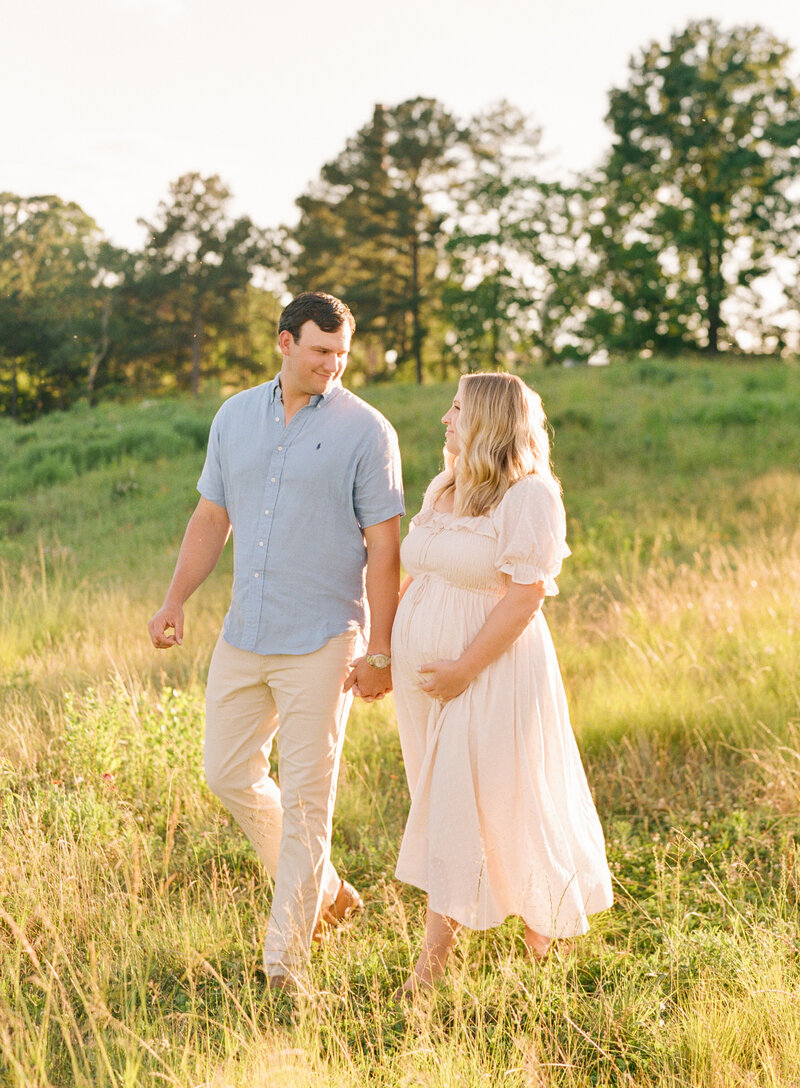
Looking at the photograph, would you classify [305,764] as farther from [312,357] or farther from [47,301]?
[47,301]

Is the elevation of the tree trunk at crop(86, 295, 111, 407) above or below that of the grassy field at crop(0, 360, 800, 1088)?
above

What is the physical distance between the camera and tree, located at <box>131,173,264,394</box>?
3516cm

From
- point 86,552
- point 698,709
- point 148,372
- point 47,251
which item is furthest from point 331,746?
point 148,372

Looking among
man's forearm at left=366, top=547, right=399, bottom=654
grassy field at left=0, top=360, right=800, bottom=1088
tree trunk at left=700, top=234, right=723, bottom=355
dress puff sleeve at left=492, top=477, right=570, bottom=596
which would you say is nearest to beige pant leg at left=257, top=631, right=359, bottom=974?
man's forearm at left=366, top=547, right=399, bottom=654

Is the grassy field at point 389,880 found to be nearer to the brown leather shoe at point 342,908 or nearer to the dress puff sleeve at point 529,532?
the brown leather shoe at point 342,908

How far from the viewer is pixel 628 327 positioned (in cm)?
3694

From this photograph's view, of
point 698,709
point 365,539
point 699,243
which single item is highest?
point 699,243

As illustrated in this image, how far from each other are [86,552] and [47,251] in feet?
59.6

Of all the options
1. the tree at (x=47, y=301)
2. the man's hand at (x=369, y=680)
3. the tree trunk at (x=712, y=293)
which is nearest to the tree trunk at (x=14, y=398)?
the tree at (x=47, y=301)

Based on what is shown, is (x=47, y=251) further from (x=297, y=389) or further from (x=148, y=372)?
(x=297, y=389)

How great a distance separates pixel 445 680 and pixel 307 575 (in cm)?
65

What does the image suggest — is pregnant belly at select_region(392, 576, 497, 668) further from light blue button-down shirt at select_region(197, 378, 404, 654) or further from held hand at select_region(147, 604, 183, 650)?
held hand at select_region(147, 604, 183, 650)

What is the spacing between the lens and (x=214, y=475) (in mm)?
3803

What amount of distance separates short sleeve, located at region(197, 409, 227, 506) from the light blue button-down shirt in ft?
0.73
